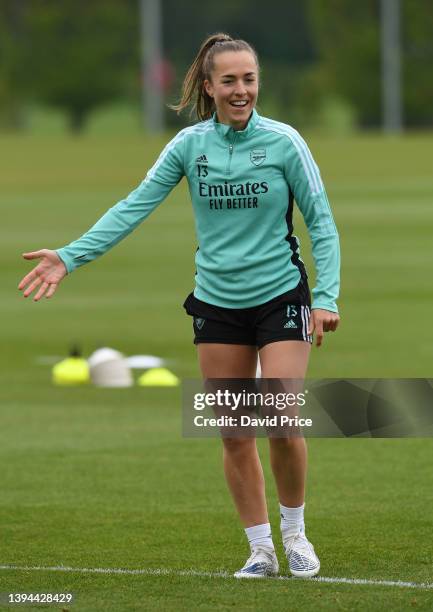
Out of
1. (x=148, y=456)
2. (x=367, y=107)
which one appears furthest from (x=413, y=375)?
(x=367, y=107)

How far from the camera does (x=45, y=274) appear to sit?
25.3 feet

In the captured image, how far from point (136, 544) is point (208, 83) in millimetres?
2402

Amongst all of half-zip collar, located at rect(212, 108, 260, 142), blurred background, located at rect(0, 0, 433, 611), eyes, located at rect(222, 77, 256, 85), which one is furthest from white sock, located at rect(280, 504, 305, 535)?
eyes, located at rect(222, 77, 256, 85)

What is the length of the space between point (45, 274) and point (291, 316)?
3.51 ft

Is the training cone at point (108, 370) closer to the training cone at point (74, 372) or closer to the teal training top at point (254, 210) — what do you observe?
the training cone at point (74, 372)

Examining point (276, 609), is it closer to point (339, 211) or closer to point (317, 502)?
point (317, 502)

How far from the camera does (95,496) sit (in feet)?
33.4

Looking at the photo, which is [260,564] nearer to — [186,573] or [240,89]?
[186,573]

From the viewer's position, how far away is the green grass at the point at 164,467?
7785 millimetres

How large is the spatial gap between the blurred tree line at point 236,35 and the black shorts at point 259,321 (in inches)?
2736

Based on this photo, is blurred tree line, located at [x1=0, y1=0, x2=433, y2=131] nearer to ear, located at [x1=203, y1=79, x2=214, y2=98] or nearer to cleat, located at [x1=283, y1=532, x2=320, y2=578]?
ear, located at [x1=203, y1=79, x2=214, y2=98]

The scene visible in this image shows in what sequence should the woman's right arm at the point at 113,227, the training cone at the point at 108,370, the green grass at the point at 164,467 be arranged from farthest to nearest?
the training cone at the point at 108,370 → the green grass at the point at 164,467 → the woman's right arm at the point at 113,227

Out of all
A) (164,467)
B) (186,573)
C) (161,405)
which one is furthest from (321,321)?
(161,405)

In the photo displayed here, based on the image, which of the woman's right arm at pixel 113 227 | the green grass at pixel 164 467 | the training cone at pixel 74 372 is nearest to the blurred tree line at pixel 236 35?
the green grass at pixel 164 467
